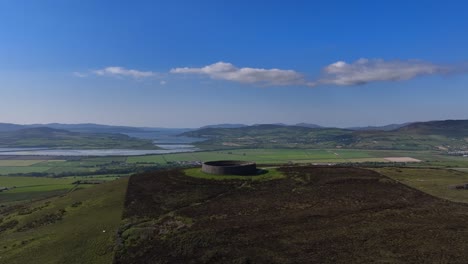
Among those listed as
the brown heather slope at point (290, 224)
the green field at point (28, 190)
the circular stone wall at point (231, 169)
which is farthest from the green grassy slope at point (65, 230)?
the green field at point (28, 190)

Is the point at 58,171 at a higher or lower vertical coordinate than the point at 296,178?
lower

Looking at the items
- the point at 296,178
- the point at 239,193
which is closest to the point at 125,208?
the point at 239,193

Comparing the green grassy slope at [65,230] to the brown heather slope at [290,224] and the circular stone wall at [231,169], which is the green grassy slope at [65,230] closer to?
the brown heather slope at [290,224]

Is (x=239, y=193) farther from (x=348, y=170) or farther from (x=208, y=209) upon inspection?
(x=348, y=170)

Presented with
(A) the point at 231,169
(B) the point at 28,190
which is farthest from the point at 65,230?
(B) the point at 28,190

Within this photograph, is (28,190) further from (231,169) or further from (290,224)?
(290,224)

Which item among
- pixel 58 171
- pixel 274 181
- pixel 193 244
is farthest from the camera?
pixel 58 171

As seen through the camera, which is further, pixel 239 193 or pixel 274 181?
pixel 274 181

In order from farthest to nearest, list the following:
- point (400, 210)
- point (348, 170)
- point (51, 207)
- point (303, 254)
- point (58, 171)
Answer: point (58, 171), point (348, 170), point (51, 207), point (400, 210), point (303, 254)
